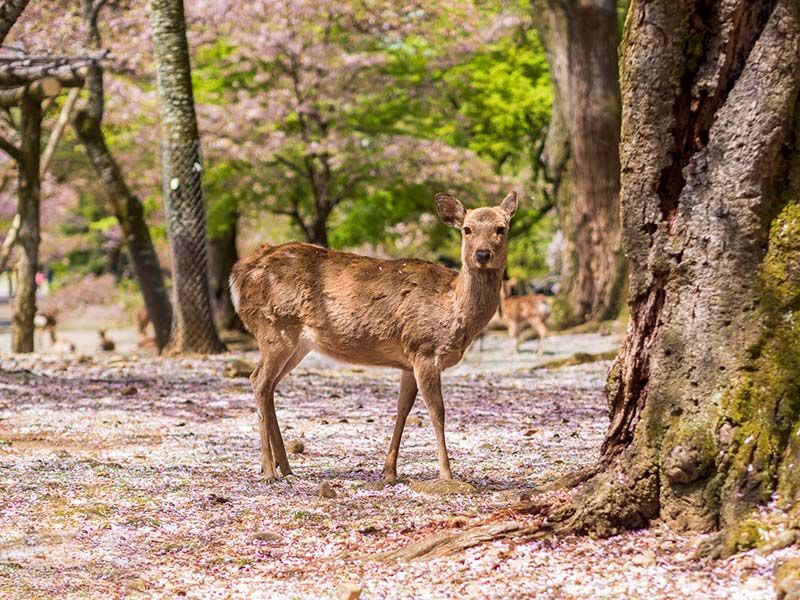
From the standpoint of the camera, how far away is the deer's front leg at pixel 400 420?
23.1 feet

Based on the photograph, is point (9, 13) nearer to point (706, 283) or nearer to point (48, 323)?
point (706, 283)

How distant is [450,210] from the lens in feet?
23.1

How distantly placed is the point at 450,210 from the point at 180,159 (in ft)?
32.2

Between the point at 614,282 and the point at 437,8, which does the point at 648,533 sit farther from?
the point at 437,8

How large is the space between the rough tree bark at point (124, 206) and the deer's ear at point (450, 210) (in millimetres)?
12355

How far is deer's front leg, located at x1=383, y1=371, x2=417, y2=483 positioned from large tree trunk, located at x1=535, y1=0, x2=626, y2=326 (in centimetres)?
1288

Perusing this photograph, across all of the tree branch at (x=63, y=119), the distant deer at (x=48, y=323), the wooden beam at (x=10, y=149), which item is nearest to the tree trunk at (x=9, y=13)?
the wooden beam at (x=10, y=149)

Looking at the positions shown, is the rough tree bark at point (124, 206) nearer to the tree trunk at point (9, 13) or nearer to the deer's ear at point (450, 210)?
the tree trunk at point (9, 13)

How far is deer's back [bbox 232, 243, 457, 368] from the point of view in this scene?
7105 mm

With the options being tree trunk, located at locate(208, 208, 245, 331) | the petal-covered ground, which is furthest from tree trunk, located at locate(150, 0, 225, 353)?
tree trunk, located at locate(208, 208, 245, 331)

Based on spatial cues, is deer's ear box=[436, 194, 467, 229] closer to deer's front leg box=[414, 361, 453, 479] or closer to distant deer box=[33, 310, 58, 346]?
deer's front leg box=[414, 361, 453, 479]

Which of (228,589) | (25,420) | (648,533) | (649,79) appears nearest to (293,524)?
(228,589)

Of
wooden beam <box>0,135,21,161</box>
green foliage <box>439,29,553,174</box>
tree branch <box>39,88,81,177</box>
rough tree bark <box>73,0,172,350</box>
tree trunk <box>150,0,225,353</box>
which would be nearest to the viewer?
tree trunk <box>150,0,225,353</box>

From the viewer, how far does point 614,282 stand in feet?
66.2
